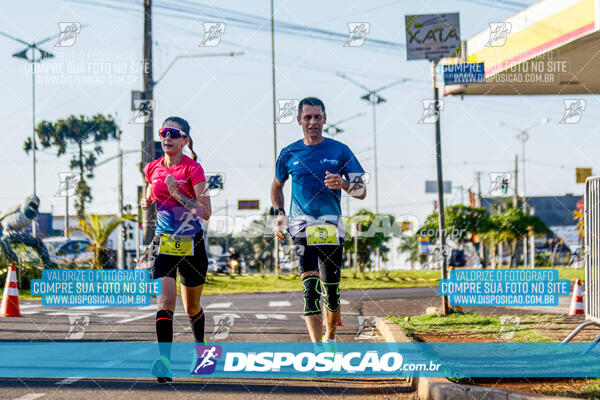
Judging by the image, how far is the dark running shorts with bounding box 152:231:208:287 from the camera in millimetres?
5789

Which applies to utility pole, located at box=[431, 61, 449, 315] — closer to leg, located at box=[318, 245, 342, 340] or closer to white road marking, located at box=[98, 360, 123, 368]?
leg, located at box=[318, 245, 342, 340]

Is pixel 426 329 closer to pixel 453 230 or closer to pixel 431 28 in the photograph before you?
pixel 431 28

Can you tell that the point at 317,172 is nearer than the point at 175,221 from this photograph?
No

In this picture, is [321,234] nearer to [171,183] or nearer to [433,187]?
[171,183]

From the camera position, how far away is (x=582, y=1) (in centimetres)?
1157

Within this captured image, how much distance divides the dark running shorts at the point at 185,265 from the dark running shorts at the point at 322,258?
778 millimetres

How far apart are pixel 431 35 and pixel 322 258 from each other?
447 cm

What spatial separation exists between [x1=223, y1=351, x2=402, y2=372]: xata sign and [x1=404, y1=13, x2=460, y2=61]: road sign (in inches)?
175

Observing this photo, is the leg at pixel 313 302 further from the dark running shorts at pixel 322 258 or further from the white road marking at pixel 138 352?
the white road marking at pixel 138 352

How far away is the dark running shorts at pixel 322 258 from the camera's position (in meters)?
6.08

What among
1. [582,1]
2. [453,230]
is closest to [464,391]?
[582,1]

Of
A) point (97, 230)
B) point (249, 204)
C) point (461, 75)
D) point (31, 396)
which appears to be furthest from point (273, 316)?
point (97, 230)

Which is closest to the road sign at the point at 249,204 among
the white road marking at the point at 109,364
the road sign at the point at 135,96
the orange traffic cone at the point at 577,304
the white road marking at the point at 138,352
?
the road sign at the point at 135,96

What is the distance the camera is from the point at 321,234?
6016mm
